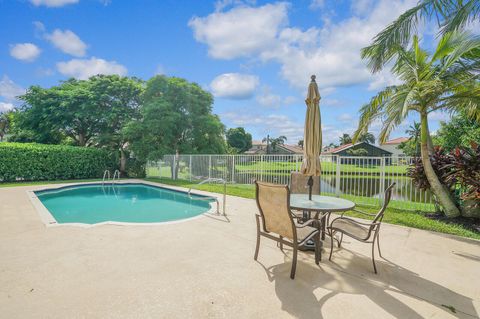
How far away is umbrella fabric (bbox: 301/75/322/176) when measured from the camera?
4.96 m

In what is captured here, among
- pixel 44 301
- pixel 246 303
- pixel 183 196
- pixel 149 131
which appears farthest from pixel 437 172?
pixel 149 131

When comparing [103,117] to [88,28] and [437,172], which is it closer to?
[88,28]

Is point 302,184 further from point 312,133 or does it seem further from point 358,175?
point 358,175

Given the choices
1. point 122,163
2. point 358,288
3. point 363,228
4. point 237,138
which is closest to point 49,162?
point 122,163

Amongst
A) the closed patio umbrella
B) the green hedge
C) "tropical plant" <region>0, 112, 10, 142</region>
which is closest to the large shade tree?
the green hedge

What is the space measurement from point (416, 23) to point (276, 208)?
263 inches

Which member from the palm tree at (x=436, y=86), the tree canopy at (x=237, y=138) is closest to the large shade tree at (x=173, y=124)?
the palm tree at (x=436, y=86)

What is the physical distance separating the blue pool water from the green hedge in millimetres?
3397

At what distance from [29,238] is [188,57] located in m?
11.4

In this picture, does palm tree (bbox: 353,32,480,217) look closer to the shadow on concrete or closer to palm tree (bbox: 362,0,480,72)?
palm tree (bbox: 362,0,480,72)

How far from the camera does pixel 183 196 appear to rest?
10805 millimetres

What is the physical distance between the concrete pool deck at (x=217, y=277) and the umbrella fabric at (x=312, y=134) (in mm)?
1655

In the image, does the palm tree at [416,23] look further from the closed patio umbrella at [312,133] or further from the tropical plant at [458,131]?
the tropical plant at [458,131]

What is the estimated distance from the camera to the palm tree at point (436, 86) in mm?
5344
